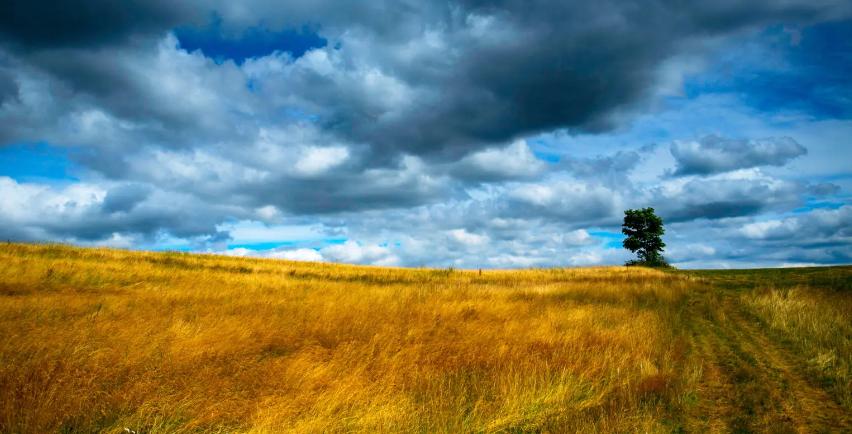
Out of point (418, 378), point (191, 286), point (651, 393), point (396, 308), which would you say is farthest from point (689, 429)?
point (191, 286)

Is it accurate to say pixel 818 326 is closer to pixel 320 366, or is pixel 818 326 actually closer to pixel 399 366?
pixel 399 366

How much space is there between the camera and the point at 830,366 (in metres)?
7.62

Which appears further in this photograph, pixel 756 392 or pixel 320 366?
pixel 320 366

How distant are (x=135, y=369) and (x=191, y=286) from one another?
28.7ft

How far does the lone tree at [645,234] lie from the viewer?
50.7 meters

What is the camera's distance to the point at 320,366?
7.03 m

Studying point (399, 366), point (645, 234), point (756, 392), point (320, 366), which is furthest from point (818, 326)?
point (645, 234)

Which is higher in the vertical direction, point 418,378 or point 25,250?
point 25,250

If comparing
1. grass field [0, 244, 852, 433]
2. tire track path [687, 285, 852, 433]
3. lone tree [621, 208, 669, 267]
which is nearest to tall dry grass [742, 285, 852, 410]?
grass field [0, 244, 852, 433]

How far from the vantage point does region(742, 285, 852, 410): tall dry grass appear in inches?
280

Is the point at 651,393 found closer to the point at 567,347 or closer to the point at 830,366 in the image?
the point at 567,347

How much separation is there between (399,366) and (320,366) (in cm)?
135

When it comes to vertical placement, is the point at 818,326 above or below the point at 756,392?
above

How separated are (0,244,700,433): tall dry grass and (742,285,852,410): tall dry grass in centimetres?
206
